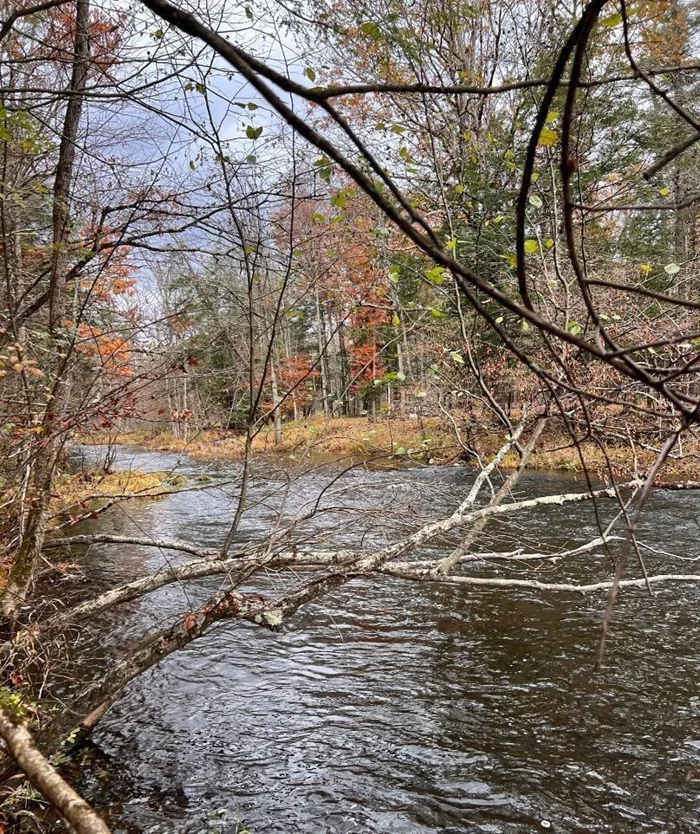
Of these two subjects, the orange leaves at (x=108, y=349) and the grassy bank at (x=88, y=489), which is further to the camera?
the grassy bank at (x=88, y=489)

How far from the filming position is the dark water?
3.56 m

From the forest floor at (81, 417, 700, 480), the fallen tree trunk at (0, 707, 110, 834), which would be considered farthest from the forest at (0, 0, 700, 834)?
the forest floor at (81, 417, 700, 480)

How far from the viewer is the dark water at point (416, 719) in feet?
11.7

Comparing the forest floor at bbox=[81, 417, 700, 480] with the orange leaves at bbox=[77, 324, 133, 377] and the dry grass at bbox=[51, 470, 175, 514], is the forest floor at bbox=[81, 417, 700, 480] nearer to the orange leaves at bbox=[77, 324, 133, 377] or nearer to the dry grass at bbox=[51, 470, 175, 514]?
the dry grass at bbox=[51, 470, 175, 514]

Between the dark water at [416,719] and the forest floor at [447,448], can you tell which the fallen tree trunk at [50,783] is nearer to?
the dark water at [416,719]

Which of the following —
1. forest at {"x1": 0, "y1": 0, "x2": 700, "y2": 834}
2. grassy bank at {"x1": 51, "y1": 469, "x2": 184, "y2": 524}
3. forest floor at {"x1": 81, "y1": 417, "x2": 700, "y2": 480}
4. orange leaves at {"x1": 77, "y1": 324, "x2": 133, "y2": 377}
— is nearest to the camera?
forest at {"x1": 0, "y1": 0, "x2": 700, "y2": 834}

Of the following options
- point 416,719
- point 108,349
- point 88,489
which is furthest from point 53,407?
point 88,489

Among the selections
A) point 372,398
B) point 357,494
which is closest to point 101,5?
point 357,494

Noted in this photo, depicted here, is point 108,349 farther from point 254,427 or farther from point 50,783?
point 50,783

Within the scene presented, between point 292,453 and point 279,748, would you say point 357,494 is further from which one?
point 279,748

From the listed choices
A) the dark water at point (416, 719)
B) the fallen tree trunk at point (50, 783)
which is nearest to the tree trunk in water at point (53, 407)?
the dark water at point (416, 719)

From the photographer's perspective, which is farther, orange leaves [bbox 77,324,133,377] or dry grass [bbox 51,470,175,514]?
dry grass [bbox 51,470,175,514]

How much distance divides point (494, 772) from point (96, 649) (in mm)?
4182

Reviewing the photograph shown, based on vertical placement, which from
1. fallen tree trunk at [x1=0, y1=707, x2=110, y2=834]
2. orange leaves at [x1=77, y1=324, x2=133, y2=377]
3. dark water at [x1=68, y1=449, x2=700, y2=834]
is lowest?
dark water at [x1=68, y1=449, x2=700, y2=834]
